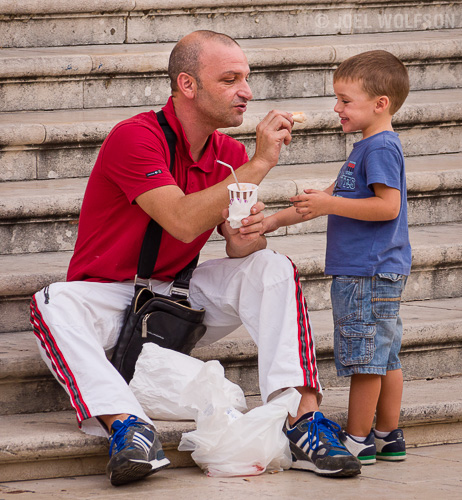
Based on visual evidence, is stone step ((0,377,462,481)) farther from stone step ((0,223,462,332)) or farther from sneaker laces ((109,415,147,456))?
stone step ((0,223,462,332))

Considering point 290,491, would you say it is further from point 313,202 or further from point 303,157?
point 303,157

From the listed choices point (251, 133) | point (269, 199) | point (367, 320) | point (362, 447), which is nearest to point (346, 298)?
point (367, 320)

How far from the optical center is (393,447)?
10.3 ft

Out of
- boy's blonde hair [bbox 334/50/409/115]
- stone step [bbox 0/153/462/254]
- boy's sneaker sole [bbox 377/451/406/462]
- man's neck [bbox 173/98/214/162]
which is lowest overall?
boy's sneaker sole [bbox 377/451/406/462]

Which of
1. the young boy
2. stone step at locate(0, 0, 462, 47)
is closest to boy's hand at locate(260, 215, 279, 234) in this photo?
the young boy

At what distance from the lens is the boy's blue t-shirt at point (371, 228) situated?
3.02 meters

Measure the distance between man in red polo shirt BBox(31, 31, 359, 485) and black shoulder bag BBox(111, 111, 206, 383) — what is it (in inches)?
2.1

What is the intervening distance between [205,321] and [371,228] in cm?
68

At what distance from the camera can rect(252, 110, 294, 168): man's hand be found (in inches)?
119

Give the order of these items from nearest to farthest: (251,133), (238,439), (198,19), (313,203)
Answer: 1. (238,439)
2. (313,203)
3. (251,133)
4. (198,19)

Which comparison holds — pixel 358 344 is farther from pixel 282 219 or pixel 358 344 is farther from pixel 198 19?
pixel 198 19

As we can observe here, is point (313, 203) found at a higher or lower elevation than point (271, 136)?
lower

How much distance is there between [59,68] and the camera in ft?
15.4

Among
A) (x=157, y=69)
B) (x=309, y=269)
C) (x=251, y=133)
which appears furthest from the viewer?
(x=157, y=69)
